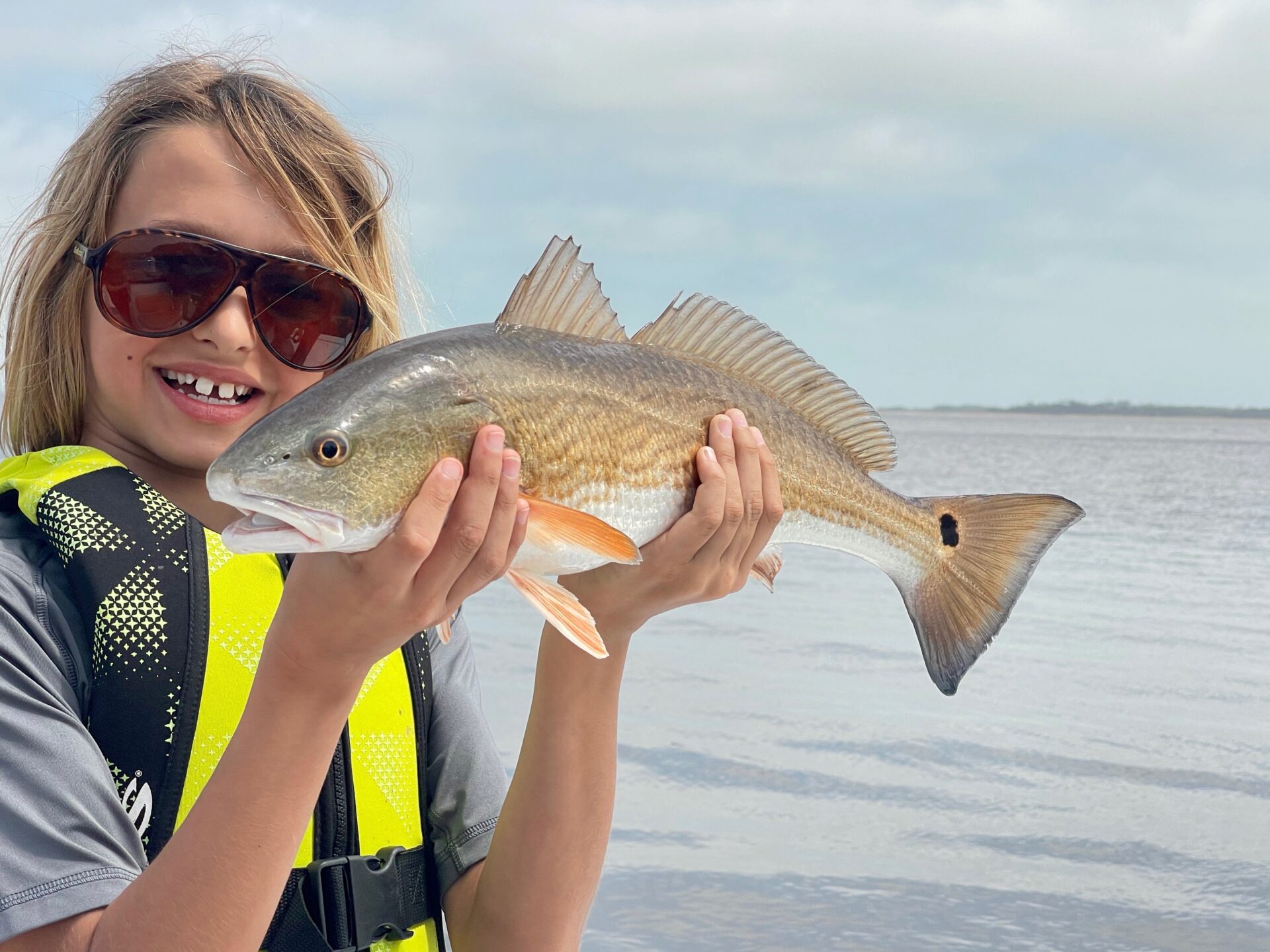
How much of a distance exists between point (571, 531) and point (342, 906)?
1.07 m

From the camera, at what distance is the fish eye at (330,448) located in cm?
198

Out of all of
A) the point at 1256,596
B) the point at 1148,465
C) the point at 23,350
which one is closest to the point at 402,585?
the point at 23,350

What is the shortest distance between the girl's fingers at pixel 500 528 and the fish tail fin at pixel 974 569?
4.48 feet

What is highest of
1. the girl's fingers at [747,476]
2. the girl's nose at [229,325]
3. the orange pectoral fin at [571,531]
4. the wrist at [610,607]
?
the girl's nose at [229,325]

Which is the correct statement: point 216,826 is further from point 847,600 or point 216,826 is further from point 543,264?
point 847,600

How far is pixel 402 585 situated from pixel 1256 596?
10289mm

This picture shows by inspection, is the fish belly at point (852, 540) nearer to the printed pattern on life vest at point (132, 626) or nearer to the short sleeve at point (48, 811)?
the printed pattern on life vest at point (132, 626)

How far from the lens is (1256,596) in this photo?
10.4 metres

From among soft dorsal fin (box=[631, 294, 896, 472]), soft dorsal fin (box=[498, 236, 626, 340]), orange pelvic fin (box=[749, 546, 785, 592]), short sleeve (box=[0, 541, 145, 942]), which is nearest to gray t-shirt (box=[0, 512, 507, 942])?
short sleeve (box=[0, 541, 145, 942])

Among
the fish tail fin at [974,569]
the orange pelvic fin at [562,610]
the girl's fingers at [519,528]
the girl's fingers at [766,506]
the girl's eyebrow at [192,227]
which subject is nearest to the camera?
the girl's fingers at [519,528]

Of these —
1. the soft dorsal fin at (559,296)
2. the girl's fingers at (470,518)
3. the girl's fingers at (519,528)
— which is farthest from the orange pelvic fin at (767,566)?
the girl's fingers at (470,518)

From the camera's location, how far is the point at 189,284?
8.70 feet

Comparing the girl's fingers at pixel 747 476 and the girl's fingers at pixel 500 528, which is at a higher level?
the girl's fingers at pixel 747 476

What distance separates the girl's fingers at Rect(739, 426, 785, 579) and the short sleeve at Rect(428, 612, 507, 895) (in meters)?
0.80
